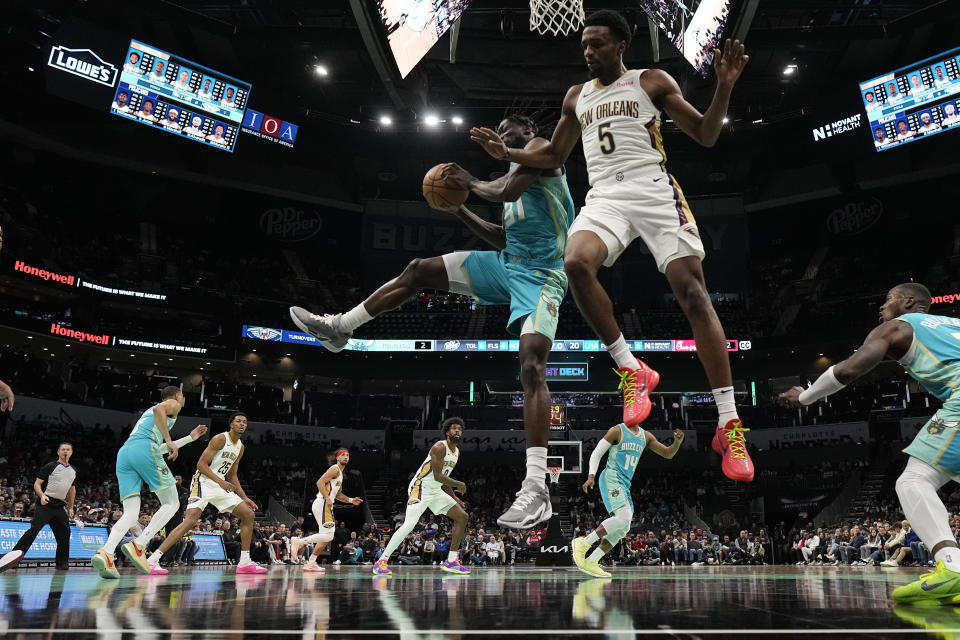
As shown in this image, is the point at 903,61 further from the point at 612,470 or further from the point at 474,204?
the point at 612,470

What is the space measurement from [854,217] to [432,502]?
27051 mm

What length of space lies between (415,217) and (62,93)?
15.0m

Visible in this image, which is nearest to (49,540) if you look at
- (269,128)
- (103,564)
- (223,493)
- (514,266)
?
(223,493)

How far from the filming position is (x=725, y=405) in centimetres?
431

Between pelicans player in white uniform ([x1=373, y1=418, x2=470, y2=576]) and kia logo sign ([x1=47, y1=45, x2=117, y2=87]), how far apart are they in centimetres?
1936

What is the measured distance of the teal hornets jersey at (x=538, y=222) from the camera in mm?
5254

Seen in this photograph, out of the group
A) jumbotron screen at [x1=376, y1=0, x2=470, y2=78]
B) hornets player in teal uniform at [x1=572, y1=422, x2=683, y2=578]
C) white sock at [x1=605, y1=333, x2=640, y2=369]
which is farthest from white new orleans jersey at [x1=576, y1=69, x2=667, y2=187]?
jumbotron screen at [x1=376, y1=0, x2=470, y2=78]

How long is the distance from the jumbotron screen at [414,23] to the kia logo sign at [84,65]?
13.8 metres

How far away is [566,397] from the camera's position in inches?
1261

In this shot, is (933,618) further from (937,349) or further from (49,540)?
(49,540)

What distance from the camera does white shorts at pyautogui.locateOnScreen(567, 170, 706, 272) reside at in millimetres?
4352

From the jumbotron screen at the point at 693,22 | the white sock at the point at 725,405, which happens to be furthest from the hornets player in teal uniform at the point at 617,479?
the jumbotron screen at the point at 693,22

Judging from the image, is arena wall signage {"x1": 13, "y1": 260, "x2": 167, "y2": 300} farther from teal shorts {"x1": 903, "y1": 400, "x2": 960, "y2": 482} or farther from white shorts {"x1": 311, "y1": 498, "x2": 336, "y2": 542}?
A: teal shorts {"x1": 903, "y1": 400, "x2": 960, "y2": 482}

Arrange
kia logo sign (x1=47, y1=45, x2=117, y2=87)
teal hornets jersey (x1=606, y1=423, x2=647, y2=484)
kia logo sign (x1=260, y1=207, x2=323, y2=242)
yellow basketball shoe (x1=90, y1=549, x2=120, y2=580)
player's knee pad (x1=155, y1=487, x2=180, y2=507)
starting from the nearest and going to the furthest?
yellow basketball shoe (x1=90, y1=549, x2=120, y2=580) < player's knee pad (x1=155, y1=487, x2=180, y2=507) < teal hornets jersey (x1=606, y1=423, x2=647, y2=484) < kia logo sign (x1=47, y1=45, x2=117, y2=87) < kia logo sign (x1=260, y1=207, x2=323, y2=242)
